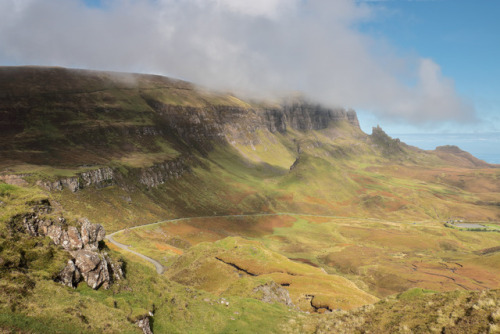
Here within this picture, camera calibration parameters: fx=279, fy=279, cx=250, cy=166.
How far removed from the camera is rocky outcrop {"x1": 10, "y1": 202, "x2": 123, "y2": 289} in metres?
23.5

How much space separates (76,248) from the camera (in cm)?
2562

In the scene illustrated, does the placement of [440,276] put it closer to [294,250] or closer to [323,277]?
[294,250]

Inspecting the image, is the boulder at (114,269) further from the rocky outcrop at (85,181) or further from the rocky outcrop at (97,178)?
the rocky outcrop at (97,178)

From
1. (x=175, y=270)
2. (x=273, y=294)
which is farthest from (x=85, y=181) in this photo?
(x=273, y=294)

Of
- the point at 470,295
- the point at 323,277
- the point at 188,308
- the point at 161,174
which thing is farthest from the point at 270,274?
the point at 161,174

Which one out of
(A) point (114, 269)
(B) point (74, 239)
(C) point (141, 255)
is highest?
(B) point (74, 239)

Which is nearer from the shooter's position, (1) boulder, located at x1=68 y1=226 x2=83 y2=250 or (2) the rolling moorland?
(2) the rolling moorland

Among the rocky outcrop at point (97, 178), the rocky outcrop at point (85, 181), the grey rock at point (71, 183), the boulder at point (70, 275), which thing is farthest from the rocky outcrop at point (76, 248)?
the rocky outcrop at point (97, 178)

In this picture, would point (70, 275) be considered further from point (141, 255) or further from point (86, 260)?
point (141, 255)

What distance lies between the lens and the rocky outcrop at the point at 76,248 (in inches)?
924

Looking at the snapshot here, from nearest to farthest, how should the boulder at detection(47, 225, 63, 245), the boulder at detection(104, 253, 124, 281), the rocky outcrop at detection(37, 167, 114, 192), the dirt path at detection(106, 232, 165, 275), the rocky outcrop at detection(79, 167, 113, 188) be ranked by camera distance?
1. the boulder at detection(47, 225, 63, 245)
2. the boulder at detection(104, 253, 124, 281)
3. the dirt path at detection(106, 232, 165, 275)
4. the rocky outcrop at detection(37, 167, 114, 192)
5. the rocky outcrop at detection(79, 167, 113, 188)

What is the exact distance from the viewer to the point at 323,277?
63.2m

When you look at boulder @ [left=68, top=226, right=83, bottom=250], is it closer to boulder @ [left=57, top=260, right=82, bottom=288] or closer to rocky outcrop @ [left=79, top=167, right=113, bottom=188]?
boulder @ [left=57, top=260, right=82, bottom=288]

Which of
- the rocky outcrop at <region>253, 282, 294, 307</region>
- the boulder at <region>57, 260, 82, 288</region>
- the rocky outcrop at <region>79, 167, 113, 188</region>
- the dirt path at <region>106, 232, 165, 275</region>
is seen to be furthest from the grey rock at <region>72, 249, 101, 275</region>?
the rocky outcrop at <region>79, 167, 113, 188</region>
